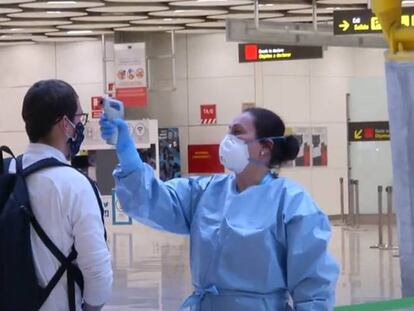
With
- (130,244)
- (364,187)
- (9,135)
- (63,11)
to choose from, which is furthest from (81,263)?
(9,135)

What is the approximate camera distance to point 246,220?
12.4 feet

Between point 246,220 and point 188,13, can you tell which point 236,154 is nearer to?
point 246,220

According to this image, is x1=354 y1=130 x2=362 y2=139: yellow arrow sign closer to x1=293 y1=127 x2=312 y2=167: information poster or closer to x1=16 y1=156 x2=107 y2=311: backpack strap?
x1=293 y1=127 x2=312 y2=167: information poster

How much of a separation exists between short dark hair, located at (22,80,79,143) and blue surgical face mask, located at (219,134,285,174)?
0.77 meters

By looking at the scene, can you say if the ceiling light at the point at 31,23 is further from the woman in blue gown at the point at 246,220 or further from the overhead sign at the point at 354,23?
the woman in blue gown at the point at 246,220

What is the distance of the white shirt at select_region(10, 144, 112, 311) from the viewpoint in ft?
10.9

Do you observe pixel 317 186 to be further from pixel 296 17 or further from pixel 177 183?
pixel 177 183

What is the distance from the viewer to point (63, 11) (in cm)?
1780

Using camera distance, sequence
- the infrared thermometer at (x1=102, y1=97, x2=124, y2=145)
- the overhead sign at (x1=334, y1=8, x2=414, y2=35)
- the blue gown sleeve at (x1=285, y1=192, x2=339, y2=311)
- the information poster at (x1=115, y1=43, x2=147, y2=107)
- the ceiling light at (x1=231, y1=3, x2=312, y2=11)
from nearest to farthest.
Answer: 1. the blue gown sleeve at (x1=285, y1=192, x2=339, y2=311)
2. the infrared thermometer at (x1=102, y1=97, x2=124, y2=145)
3. the overhead sign at (x1=334, y1=8, x2=414, y2=35)
4. the ceiling light at (x1=231, y1=3, x2=312, y2=11)
5. the information poster at (x1=115, y1=43, x2=147, y2=107)

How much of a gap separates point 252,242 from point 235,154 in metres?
0.42

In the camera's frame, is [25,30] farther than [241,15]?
Yes

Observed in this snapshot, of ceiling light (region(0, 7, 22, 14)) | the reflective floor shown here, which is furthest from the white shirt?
ceiling light (region(0, 7, 22, 14))

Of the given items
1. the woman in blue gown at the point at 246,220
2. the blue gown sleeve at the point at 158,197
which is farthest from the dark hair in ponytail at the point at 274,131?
the blue gown sleeve at the point at 158,197

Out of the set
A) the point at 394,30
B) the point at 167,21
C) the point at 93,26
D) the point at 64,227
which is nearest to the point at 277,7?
the point at 167,21
